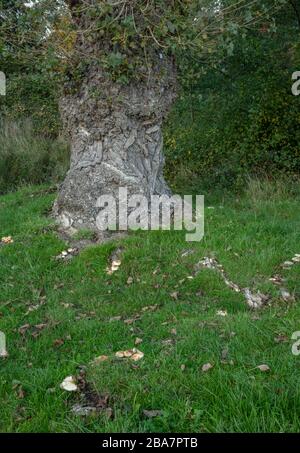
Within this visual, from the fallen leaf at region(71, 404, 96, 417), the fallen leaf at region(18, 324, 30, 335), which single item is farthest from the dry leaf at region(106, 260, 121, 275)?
the fallen leaf at region(71, 404, 96, 417)

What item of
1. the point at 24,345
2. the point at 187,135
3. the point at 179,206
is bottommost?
the point at 24,345

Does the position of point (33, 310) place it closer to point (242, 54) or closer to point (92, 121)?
point (92, 121)

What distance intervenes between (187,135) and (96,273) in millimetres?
7262

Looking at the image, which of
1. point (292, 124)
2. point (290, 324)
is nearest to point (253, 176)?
point (292, 124)

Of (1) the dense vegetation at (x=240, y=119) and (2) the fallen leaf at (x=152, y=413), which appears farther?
(1) the dense vegetation at (x=240, y=119)

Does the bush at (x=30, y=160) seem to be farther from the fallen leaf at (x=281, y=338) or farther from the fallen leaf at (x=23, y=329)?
the fallen leaf at (x=281, y=338)

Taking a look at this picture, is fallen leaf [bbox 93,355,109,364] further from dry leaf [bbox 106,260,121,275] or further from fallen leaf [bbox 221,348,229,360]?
dry leaf [bbox 106,260,121,275]

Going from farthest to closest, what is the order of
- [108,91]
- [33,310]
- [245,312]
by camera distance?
[108,91], [33,310], [245,312]

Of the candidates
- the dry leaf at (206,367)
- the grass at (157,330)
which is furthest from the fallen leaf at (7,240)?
the dry leaf at (206,367)

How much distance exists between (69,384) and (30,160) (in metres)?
10.2

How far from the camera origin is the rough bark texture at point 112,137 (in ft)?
23.1

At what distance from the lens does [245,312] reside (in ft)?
15.7

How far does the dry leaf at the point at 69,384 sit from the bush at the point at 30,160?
9042 mm

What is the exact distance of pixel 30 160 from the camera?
1296 cm
